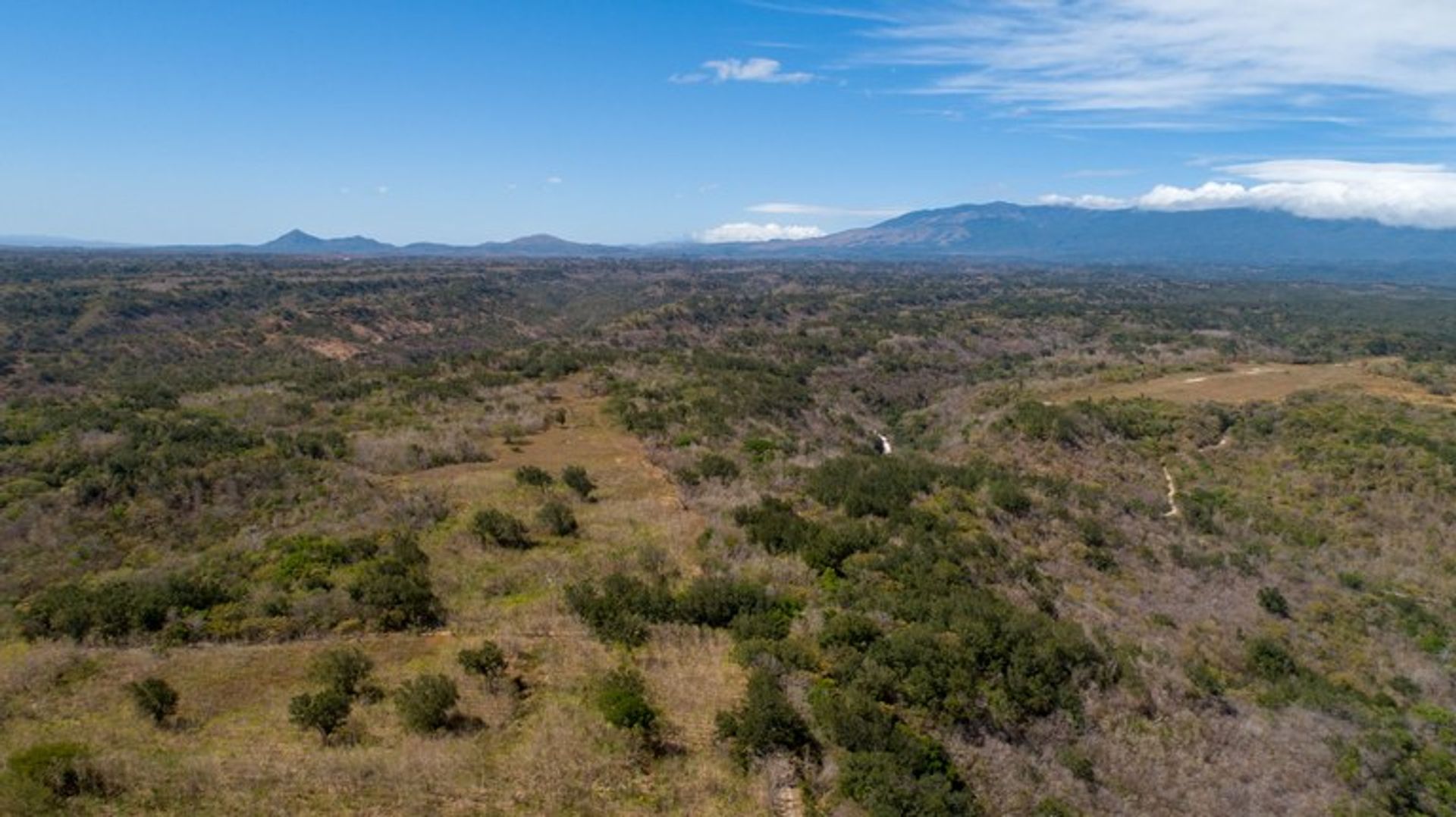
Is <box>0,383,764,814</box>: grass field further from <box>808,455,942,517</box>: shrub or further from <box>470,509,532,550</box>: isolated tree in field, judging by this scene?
<box>808,455,942,517</box>: shrub

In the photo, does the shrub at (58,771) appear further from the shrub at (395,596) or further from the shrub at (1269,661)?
the shrub at (1269,661)

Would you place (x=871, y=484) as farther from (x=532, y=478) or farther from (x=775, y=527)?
(x=532, y=478)

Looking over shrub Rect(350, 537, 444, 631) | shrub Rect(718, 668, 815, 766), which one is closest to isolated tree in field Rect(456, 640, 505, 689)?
shrub Rect(350, 537, 444, 631)

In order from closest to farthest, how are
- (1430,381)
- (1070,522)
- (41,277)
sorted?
(1070,522) → (1430,381) → (41,277)

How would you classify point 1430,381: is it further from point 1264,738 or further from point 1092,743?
point 1092,743

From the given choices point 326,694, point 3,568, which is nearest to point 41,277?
point 3,568

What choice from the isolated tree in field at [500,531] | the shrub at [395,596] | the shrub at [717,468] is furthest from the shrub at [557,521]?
the shrub at [717,468]

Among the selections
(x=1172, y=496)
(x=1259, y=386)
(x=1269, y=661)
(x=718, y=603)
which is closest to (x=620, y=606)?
(x=718, y=603)
